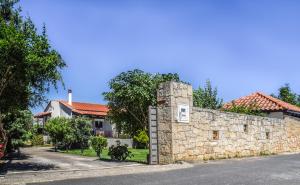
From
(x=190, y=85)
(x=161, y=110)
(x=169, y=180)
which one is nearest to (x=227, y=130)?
(x=190, y=85)

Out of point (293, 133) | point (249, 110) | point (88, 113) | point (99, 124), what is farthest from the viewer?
point (99, 124)

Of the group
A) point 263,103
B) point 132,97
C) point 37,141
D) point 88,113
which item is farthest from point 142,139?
point 88,113

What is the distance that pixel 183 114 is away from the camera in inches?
594

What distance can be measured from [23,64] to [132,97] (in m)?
21.6

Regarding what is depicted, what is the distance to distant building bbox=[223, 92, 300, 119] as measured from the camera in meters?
28.3

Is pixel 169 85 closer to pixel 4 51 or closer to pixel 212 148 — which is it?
pixel 212 148

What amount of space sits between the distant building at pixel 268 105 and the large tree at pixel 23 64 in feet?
64.7

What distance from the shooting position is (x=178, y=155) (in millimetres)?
14641

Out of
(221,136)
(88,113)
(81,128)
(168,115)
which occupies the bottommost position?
(221,136)

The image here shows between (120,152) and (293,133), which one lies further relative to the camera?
(293,133)

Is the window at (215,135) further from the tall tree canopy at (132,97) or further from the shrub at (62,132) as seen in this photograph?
the tall tree canopy at (132,97)

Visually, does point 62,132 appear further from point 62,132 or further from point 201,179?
point 201,179

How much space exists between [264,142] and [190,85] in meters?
8.01

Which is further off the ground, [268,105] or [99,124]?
[268,105]
